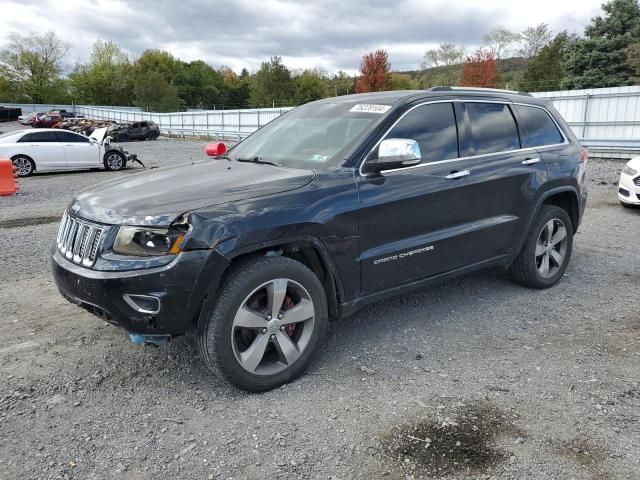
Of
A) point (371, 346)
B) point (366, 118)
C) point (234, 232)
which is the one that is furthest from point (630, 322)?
point (234, 232)

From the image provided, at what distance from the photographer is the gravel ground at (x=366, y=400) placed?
2.61 metres

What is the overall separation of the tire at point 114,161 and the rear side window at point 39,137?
162 cm

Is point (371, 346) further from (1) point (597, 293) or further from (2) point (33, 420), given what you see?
(1) point (597, 293)

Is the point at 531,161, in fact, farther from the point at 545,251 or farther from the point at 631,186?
the point at 631,186

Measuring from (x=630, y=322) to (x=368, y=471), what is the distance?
→ 297 centimetres

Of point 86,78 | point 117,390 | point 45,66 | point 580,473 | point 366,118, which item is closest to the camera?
point 580,473

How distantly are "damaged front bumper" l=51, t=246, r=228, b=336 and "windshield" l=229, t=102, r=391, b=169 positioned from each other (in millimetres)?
1150

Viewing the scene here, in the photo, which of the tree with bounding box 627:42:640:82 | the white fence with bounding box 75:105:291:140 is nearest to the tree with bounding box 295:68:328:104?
the white fence with bounding box 75:105:291:140

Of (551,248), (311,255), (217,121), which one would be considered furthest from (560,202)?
(217,121)

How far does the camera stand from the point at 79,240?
3.13m

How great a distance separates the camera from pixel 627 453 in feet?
8.65

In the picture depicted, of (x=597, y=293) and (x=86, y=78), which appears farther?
(x=86, y=78)

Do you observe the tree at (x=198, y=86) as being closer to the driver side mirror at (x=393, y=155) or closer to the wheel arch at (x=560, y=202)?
the wheel arch at (x=560, y=202)

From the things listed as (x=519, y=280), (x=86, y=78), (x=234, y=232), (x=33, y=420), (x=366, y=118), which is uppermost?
(x=86, y=78)
